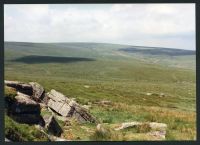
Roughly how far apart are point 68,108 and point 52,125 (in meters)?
1.72

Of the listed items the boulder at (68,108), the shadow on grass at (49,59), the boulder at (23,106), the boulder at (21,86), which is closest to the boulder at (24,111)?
the boulder at (23,106)

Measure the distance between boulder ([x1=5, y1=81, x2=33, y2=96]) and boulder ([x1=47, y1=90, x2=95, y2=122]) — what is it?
0.87 m

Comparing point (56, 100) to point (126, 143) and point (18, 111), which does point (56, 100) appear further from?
point (126, 143)

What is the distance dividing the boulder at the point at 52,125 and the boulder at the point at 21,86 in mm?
1809

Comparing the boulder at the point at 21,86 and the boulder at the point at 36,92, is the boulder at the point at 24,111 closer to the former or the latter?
the boulder at the point at 21,86

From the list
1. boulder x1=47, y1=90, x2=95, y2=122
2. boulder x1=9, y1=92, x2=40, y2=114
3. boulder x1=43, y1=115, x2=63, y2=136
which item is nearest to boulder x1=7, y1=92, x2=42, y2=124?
boulder x1=9, y1=92, x2=40, y2=114

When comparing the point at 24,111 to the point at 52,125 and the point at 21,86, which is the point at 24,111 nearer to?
the point at 52,125

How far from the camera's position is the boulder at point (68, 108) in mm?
16625

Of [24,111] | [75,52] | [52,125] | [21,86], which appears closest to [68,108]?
[52,125]

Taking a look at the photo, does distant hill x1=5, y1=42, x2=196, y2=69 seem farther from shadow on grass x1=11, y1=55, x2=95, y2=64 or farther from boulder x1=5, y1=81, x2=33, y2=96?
boulder x1=5, y1=81, x2=33, y2=96

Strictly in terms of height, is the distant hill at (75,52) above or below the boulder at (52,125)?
below

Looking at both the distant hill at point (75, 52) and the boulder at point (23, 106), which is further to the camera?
the distant hill at point (75, 52)

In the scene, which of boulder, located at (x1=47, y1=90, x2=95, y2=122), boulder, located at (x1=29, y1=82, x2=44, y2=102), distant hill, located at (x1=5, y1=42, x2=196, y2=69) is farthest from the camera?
distant hill, located at (x1=5, y1=42, x2=196, y2=69)

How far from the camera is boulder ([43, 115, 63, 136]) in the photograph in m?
15.0
